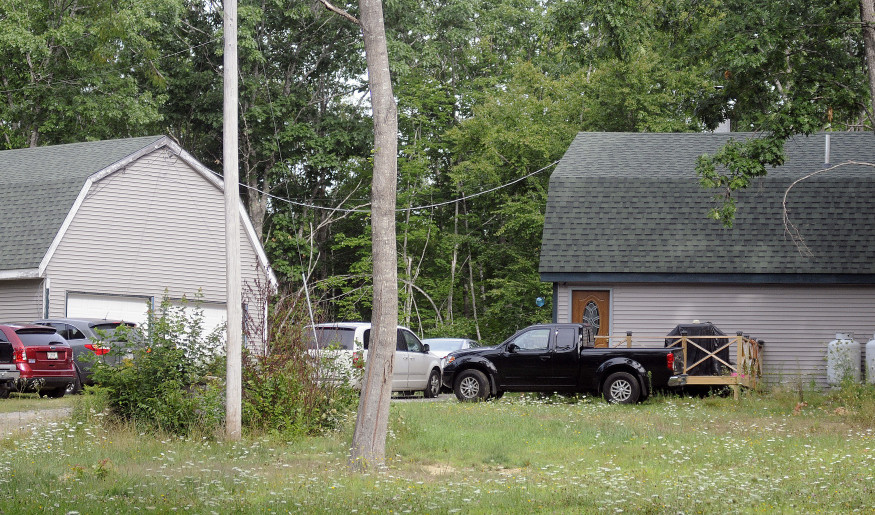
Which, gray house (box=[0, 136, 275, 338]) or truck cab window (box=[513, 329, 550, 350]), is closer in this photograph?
truck cab window (box=[513, 329, 550, 350])

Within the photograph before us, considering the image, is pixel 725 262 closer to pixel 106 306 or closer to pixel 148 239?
pixel 148 239

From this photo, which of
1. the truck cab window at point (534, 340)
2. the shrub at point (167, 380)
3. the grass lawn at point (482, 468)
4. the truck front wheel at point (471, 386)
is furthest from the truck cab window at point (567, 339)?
the shrub at point (167, 380)

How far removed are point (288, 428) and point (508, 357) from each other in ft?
26.2

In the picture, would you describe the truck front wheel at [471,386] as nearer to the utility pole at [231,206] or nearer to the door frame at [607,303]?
the door frame at [607,303]

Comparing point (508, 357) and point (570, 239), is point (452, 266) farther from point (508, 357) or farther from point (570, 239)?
point (508, 357)

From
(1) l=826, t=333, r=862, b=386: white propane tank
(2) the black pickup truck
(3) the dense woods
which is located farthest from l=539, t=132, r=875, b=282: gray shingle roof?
(3) the dense woods

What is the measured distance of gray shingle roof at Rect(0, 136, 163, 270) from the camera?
83.8 ft

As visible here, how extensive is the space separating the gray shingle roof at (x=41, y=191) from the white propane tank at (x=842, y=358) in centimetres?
1856

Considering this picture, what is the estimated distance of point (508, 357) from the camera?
2095cm

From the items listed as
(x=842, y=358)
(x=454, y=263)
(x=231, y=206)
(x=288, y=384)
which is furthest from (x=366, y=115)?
(x=288, y=384)

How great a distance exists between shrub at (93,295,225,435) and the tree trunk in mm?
2775

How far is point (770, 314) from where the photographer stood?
926 inches

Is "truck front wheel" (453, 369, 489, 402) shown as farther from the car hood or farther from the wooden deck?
the wooden deck

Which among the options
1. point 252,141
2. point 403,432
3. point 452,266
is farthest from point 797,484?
point 252,141
